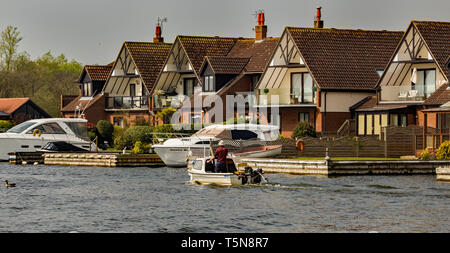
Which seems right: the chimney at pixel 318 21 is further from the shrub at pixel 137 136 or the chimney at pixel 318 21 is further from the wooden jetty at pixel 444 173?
the wooden jetty at pixel 444 173

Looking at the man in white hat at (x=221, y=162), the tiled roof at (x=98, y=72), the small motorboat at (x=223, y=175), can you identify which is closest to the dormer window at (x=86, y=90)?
the tiled roof at (x=98, y=72)

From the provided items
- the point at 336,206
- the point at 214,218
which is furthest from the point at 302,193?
the point at 214,218

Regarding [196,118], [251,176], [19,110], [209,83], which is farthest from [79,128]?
[251,176]

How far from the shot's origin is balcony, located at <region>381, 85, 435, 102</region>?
6356cm

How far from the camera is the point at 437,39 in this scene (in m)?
64.2

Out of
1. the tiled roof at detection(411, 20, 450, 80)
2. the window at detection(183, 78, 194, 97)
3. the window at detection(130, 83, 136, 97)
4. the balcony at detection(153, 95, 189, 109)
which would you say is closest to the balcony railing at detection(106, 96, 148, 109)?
the window at detection(130, 83, 136, 97)

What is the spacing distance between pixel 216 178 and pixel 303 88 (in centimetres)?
2794

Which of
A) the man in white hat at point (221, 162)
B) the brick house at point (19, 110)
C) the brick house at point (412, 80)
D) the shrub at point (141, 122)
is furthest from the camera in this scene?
the brick house at point (19, 110)

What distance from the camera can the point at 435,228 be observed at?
30891 mm

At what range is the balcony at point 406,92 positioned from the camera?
63562 mm

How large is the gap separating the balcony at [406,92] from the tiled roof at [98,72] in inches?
1357

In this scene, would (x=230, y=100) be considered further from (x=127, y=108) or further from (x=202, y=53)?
(x=127, y=108)

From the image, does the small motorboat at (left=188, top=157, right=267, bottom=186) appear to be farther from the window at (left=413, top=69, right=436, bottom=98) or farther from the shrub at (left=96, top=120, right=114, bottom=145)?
the shrub at (left=96, top=120, right=114, bottom=145)
